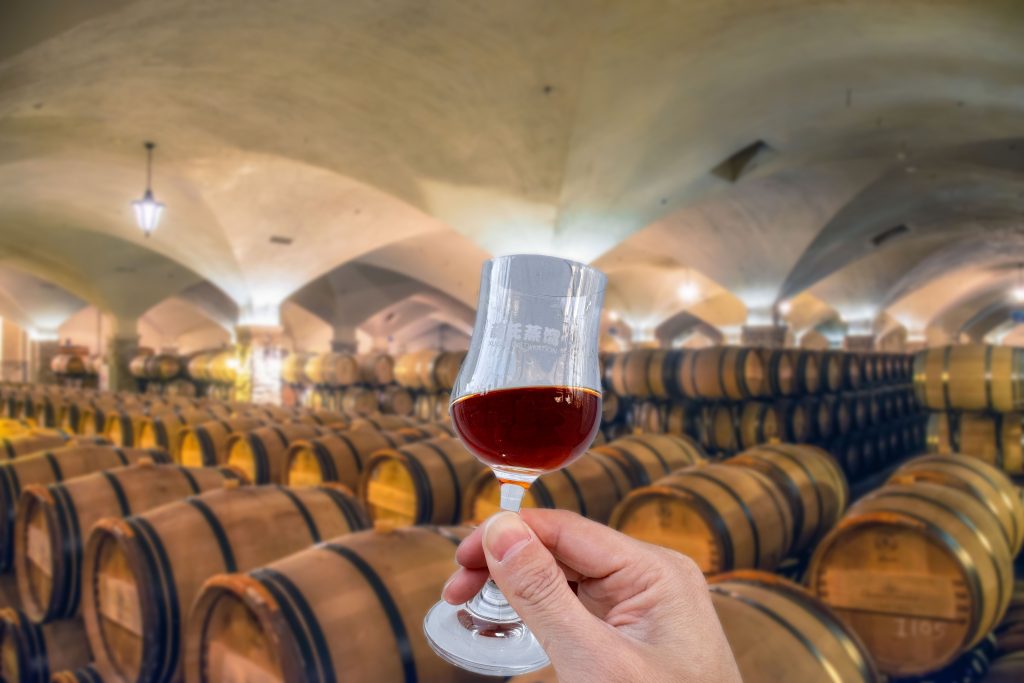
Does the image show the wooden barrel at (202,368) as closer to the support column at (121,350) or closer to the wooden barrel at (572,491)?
the support column at (121,350)

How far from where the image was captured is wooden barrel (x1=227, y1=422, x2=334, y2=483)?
5379mm

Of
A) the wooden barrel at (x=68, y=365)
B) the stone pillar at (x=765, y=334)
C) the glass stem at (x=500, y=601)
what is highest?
the stone pillar at (x=765, y=334)

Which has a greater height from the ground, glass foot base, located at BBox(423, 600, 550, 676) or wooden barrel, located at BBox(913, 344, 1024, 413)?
wooden barrel, located at BBox(913, 344, 1024, 413)

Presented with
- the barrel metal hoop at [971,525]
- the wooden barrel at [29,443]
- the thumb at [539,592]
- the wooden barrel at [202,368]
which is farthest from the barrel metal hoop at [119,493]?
the wooden barrel at [202,368]

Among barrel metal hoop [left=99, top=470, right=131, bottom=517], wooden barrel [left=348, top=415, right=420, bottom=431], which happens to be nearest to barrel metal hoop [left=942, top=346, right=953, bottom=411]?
wooden barrel [left=348, top=415, right=420, bottom=431]

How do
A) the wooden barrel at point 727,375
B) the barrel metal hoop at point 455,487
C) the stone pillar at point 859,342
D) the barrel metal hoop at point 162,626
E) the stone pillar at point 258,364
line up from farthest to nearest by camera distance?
the stone pillar at point 859,342 → the stone pillar at point 258,364 → the wooden barrel at point 727,375 → the barrel metal hoop at point 455,487 → the barrel metal hoop at point 162,626

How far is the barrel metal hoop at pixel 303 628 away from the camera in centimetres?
171

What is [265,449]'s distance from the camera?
5.46 meters

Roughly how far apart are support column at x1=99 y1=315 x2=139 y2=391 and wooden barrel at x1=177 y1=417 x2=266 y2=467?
1312 centimetres

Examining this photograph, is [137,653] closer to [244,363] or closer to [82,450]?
[82,450]

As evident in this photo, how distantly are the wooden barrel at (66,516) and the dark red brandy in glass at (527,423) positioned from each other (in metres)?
2.49

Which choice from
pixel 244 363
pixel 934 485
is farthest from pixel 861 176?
pixel 244 363

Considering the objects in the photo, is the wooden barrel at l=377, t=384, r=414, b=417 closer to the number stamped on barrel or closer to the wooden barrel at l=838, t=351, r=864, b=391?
the wooden barrel at l=838, t=351, r=864, b=391

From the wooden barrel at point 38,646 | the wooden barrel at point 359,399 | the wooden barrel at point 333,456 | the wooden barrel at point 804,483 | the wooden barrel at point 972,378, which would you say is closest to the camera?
the wooden barrel at point 38,646
